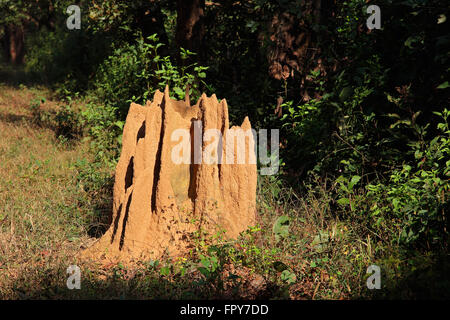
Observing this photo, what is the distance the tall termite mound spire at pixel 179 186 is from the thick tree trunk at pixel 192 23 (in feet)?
11.4

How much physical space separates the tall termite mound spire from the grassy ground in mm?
223

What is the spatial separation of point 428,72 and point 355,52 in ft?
3.39

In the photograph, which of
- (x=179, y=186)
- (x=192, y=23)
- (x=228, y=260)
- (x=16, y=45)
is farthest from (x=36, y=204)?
(x=16, y=45)

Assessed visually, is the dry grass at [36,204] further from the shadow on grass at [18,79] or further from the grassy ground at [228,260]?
the shadow on grass at [18,79]

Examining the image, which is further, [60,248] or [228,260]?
[60,248]

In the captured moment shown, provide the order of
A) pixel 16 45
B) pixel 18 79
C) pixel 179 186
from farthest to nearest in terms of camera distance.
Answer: pixel 16 45, pixel 18 79, pixel 179 186

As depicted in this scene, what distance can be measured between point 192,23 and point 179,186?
13.8 feet

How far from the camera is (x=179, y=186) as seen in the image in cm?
527

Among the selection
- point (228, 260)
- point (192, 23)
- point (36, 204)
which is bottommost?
→ point (228, 260)

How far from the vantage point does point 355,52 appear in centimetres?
639

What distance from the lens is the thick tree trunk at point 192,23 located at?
28.2 feet

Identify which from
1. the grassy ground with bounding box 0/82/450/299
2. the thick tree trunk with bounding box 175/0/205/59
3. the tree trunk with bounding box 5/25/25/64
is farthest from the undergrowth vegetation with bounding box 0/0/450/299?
the tree trunk with bounding box 5/25/25/64

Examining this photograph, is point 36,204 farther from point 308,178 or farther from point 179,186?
point 308,178

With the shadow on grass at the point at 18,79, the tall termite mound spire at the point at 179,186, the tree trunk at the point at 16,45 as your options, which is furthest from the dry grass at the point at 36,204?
the tree trunk at the point at 16,45
